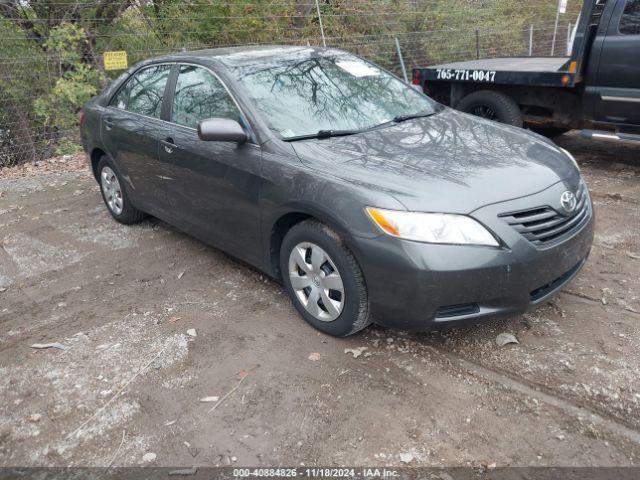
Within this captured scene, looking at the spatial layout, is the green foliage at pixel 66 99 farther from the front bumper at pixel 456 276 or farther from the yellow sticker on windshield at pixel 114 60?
the front bumper at pixel 456 276

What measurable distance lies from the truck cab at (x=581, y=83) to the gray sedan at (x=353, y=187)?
2734 millimetres

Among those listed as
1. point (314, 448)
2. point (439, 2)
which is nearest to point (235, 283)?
point (314, 448)

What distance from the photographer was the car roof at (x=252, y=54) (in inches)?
164

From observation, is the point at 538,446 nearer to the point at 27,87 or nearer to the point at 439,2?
the point at 27,87

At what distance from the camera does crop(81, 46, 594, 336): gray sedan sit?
2.87m

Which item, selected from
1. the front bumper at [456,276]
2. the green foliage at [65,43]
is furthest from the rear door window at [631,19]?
the green foliage at [65,43]

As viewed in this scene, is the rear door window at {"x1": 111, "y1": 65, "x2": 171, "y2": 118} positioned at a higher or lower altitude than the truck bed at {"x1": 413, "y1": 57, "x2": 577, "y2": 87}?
higher

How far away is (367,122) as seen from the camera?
385cm

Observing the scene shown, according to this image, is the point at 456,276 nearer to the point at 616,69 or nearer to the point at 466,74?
the point at 616,69

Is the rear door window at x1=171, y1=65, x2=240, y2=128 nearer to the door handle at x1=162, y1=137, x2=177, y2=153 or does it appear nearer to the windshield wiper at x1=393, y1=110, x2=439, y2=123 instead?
the door handle at x1=162, y1=137, x2=177, y2=153

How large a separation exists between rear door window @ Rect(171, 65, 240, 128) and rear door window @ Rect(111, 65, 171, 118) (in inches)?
10.1

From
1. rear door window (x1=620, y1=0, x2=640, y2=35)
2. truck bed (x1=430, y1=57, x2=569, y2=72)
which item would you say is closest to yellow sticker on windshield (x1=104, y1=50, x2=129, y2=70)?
truck bed (x1=430, y1=57, x2=569, y2=72)

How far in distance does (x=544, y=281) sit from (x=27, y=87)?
8.17m

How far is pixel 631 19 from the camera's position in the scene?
19.0 feet
